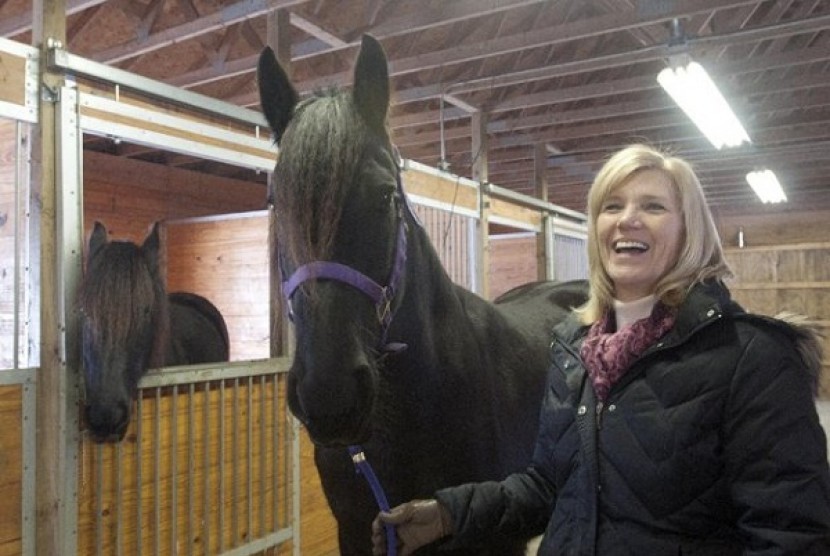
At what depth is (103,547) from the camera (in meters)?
2.28

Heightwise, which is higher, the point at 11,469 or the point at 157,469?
the point at 11,469

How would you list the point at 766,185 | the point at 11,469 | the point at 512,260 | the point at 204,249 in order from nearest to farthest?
1. the point at 11,469
2. the point at 204,249
3. the point at 512,260
4. the point at 766,185

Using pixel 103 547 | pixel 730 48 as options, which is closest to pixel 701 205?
pixel 103 547

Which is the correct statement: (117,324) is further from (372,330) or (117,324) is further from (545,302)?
(545,302)

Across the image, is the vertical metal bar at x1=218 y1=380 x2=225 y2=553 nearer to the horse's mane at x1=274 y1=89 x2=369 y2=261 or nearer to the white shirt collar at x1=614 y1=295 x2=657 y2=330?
the horse's mane at x1=274 y1=89 x2=369 y2=261

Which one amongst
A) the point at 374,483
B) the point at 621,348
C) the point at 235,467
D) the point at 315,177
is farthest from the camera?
the point at 235,467

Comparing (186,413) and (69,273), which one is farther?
(186,413)

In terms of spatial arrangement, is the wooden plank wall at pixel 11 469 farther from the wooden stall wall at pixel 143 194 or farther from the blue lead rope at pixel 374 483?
the wooden stall wall at pixel 143 194

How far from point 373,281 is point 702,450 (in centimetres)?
64

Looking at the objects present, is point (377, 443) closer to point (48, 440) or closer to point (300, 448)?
point (48, 440)

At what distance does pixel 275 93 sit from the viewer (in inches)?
55.1

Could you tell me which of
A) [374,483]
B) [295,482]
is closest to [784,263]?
[295,482]

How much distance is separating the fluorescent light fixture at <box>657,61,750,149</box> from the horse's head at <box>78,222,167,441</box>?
2955mm

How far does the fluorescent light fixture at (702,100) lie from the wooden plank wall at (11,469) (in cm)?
351
